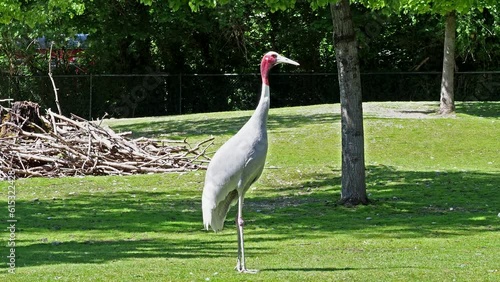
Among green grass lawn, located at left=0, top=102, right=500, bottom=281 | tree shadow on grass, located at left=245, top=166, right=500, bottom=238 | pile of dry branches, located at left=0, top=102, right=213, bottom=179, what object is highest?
pile of dry branches, located at left=0, top=102, right=213, bottom=179

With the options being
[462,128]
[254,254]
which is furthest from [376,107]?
[254,254]

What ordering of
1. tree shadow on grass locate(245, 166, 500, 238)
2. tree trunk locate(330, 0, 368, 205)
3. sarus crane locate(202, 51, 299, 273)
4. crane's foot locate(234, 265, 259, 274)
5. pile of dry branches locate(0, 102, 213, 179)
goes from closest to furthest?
1. crane's foot locate(234, 265, 259, 274)
2. sarus crane locate(202, 51, 299, 273)
3. tree shadow on grass locate(245, 166, 500, 238)
4. tree trunk locate(330, 0, 368, 205)
5. pile of dry branches locate(0, 102, 213, 179)

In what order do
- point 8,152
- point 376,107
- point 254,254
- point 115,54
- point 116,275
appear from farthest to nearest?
point 115,54 < point 376,107 < point 8,152 < point 254,254 < point 116,275

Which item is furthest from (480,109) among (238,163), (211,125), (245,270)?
(245,270)

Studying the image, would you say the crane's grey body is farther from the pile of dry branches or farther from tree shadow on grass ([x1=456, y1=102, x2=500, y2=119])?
tree shadow on grass ([x1=456, y1=102, x2=500, y2=119])

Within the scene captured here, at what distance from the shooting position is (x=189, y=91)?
43.1 metres

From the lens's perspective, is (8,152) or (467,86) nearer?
(8,152)

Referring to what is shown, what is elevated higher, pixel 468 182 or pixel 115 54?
pixel 115 54

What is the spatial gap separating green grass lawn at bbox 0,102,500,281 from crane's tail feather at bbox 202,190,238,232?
0.50m

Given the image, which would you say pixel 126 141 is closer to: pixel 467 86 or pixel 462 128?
pixel 462 128

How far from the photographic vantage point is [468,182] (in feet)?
68.1

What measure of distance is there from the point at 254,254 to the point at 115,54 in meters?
32.3

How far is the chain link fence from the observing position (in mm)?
41250

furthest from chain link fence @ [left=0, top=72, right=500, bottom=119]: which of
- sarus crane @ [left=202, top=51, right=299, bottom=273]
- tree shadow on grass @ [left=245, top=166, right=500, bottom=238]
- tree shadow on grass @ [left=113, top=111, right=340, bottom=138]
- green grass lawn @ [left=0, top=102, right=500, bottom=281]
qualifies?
sarus crane @ [left=202, top=51, right=299, bottom=273]
